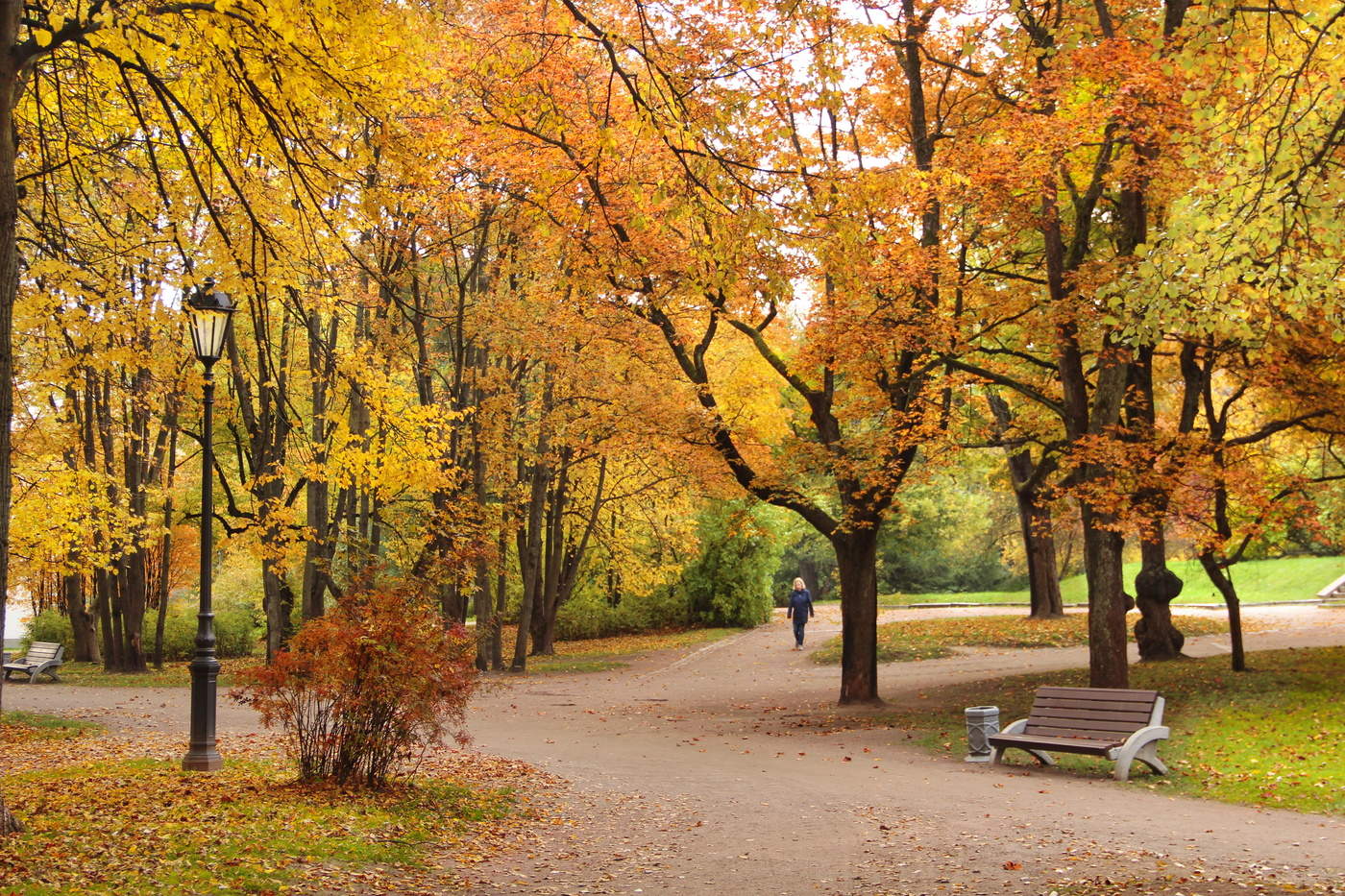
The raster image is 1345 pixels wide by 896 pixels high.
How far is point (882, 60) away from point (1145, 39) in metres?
4.08

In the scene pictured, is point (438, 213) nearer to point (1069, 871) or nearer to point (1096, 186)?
point (1096, 186)

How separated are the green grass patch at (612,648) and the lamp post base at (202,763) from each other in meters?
14.4

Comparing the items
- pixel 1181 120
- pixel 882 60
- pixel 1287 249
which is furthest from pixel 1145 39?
pixel 1287 249

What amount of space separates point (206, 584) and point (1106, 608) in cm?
1006

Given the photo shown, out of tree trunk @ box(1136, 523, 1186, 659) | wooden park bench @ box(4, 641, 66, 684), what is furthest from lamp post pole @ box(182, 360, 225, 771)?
wooden park bench @ box(4, 641, 66, 684)

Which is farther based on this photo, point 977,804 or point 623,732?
point 623,732

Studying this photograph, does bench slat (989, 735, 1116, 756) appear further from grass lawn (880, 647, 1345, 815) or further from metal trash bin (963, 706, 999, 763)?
grass lawn (880, 647, 1345, 815)

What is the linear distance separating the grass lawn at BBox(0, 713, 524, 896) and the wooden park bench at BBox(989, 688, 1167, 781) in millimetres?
5338

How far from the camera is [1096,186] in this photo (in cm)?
1321

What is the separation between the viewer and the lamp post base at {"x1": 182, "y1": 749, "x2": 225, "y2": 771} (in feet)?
28.7

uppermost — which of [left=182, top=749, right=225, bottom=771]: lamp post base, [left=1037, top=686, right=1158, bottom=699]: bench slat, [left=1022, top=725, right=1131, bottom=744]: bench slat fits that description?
[left=1037, top=686, right=1158, bottom=699]: bench slat

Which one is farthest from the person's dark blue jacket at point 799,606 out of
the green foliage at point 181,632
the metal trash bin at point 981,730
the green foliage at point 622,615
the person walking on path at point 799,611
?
the green foliage at point 181,632

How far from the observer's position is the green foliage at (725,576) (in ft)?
109

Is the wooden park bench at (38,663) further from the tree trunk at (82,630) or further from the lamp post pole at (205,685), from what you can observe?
the lamp post pole at (205,685)
